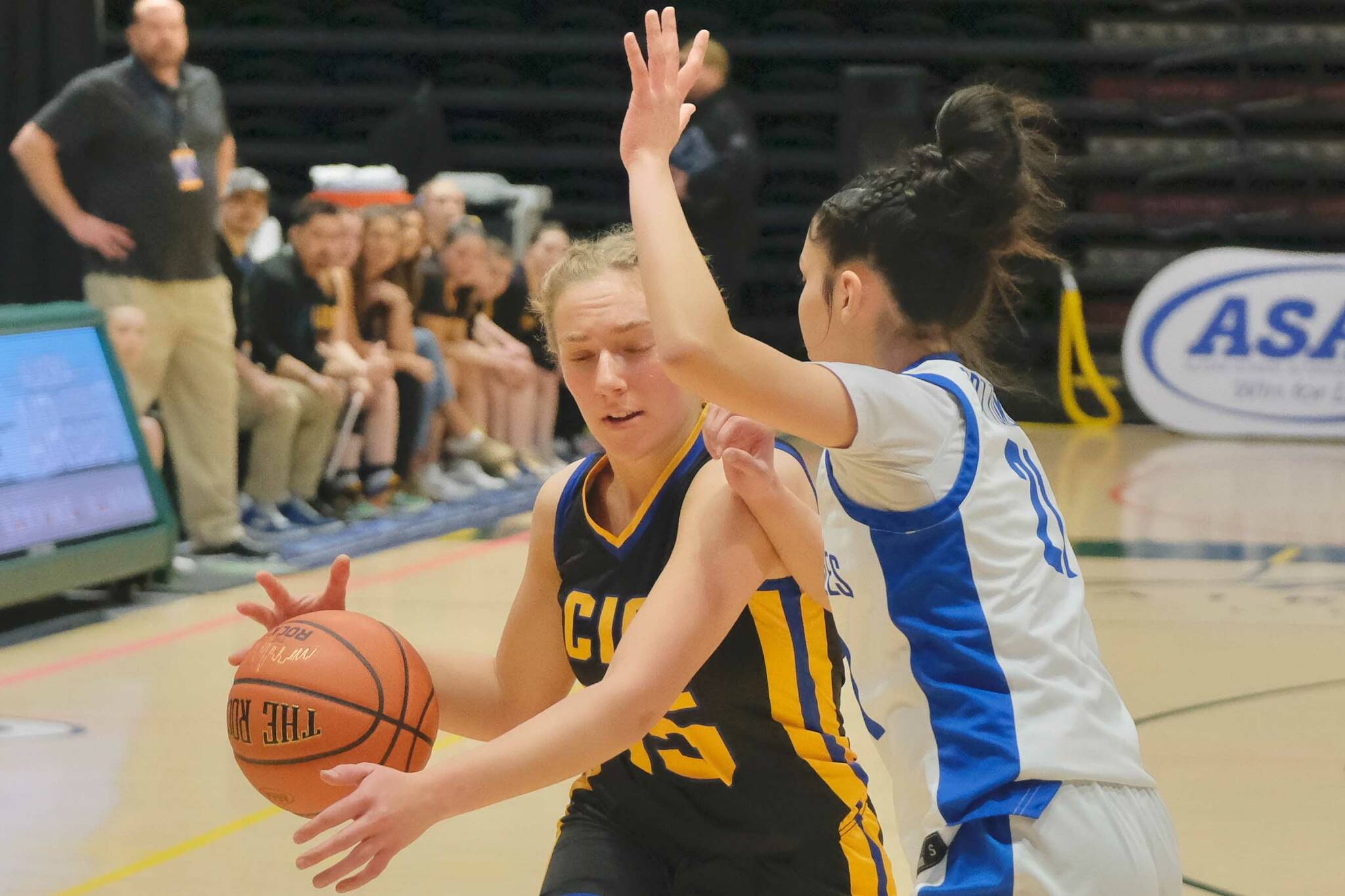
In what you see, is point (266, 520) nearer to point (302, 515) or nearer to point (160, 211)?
point (302, 515)

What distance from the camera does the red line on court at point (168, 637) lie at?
562cm

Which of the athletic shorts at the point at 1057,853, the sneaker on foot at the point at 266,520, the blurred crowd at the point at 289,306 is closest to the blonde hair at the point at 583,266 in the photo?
the athletic shorts at the point at 1057,853

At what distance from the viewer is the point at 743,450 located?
7.20 feet

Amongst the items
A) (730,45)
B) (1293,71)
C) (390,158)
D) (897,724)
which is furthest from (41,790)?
(1293,71)

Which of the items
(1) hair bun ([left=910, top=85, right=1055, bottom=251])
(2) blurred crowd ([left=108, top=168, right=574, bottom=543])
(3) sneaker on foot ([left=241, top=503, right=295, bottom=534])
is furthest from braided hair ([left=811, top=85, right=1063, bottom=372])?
(3) sneaker on foot ([left=241, top=503, right=295, bottom=534])

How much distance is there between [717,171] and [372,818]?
28.5 feet

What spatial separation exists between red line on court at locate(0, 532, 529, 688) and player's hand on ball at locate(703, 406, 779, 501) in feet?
12.8

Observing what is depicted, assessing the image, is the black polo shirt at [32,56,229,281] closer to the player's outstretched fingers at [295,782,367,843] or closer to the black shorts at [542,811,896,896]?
the black shorts at [542,811,896,896]

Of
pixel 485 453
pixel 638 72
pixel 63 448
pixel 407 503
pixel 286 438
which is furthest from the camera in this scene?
pixel 485 453

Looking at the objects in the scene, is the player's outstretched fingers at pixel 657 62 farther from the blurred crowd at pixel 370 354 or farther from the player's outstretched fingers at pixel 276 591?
the blurred crowd at pixel 370 354

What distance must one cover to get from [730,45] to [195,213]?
7.60 m

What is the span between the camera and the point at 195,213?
6973mm

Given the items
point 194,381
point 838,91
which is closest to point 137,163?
point 194,381

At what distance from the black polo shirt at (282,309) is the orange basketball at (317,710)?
5.59 meters
